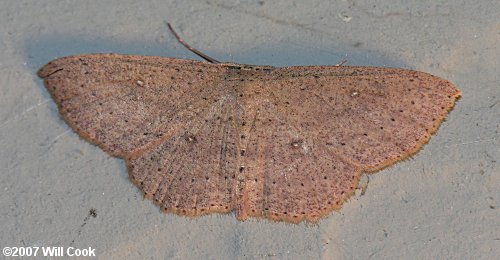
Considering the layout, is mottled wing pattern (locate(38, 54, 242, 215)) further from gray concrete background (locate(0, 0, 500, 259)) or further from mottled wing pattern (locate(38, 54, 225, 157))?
gray concrete background (locate(0, 0, 500, 259))

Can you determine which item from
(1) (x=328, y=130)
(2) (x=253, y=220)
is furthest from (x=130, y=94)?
(1) (x=328, y=130)

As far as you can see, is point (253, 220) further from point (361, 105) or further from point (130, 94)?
point (130, 94)

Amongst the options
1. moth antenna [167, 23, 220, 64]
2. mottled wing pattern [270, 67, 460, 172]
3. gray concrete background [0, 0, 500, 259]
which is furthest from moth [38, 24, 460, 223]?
moth antenna [167, 23, 220, 64]

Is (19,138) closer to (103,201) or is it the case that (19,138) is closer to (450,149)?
(103,201)

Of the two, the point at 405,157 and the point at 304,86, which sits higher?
the point at 304,86

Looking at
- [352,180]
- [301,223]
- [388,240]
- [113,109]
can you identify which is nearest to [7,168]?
[113,109]

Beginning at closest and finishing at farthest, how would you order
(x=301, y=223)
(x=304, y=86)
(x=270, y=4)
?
1. (x=304, y=86)
2. (x=301, y=223)
3. (x=270, y=4)
